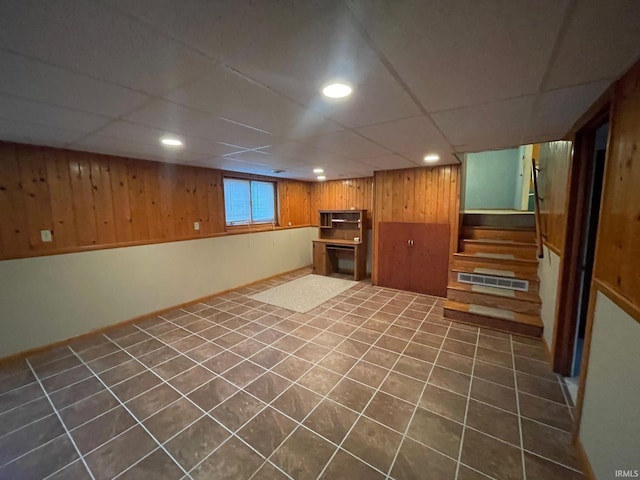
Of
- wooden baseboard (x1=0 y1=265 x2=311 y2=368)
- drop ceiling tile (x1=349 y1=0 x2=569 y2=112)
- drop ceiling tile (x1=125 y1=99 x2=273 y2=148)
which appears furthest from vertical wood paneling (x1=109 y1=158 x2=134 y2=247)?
drop ceiling tile (x1=349 y1=0 x2=569 y2=112)

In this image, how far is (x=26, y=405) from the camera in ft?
6.68

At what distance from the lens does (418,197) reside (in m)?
4.48

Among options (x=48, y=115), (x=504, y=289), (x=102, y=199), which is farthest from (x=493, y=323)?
(x=102, y=199)

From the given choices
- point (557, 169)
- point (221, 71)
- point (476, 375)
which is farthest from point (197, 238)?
point (557, 169)

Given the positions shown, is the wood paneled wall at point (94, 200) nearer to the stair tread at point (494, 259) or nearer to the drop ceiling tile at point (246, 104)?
the drop ceiling tile at point (246, 104)

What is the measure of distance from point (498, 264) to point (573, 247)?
5.22ft

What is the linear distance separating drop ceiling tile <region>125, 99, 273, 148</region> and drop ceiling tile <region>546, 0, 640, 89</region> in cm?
198

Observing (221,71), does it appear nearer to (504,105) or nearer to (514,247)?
(504,105)

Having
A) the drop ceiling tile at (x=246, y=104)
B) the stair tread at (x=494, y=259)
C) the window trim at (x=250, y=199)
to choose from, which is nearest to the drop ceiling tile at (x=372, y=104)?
the drop ceiling tile at (x=246, y=104)

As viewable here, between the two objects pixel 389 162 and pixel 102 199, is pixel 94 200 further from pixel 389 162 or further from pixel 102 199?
pixel 389 162

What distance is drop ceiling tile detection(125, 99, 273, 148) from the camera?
5.80 ft

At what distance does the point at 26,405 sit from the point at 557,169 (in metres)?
5.35

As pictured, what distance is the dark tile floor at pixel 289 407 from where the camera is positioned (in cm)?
154

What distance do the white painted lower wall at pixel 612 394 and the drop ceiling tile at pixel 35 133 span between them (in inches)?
154
